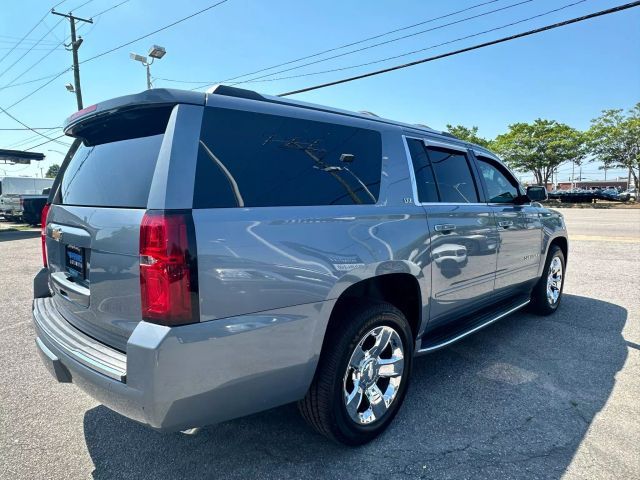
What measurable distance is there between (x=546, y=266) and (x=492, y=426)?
2.78 meters

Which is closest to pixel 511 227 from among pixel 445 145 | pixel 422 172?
pixel 445 145

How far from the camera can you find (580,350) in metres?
4.05

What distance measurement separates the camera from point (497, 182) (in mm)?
4242

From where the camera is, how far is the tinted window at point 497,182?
13.2 ft

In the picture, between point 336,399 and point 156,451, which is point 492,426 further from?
point 156,451

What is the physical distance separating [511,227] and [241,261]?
305 cm

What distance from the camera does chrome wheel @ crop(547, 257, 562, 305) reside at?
5082mm

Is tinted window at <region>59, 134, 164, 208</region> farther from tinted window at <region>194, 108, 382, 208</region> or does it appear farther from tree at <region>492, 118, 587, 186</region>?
tree at <region>492, 118, 587, 186</region>

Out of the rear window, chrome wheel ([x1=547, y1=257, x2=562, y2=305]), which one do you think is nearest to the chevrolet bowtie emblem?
the rear window

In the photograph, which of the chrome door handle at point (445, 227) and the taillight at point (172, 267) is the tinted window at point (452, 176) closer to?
the chrome door handle at point (445, 227)

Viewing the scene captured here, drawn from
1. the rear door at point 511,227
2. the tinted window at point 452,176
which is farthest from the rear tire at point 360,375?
the rear door at point 511,227

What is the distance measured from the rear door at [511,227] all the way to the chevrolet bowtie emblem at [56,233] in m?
3.29

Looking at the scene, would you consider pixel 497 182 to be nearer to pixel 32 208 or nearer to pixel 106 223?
pixel 106 223

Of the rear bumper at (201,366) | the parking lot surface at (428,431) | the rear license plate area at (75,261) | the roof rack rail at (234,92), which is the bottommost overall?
the parking lot surface at (428,431)
